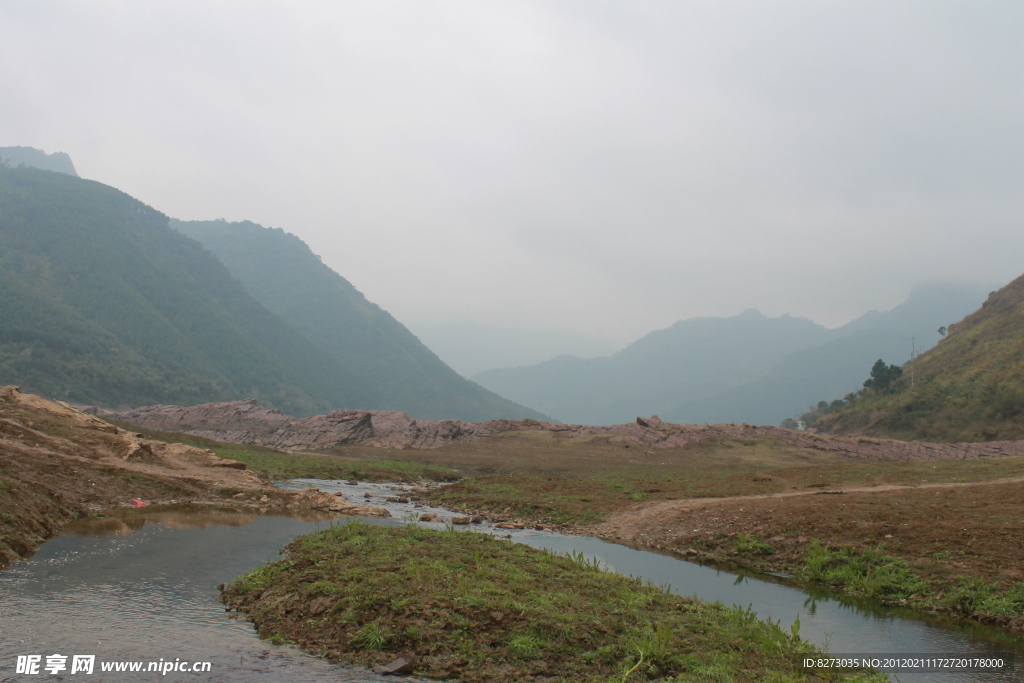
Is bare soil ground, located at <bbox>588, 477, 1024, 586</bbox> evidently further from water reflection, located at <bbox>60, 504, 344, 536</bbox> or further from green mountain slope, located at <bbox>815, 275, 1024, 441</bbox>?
green mountain slope, located at <bbox>815, 275, 1024, 441</bbox>

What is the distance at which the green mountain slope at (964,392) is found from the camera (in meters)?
64.4

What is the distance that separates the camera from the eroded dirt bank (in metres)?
16.7

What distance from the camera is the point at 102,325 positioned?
15275 cm

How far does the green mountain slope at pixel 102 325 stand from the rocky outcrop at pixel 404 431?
59.1 meters

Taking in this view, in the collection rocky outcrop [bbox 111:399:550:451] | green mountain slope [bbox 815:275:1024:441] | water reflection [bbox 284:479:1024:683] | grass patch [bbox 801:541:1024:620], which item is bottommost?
rocky outcrop [bbox 111:399:550:451]

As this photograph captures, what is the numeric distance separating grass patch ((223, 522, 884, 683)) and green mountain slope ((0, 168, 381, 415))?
133026 millimetres

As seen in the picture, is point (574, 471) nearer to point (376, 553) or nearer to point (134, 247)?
point (376, 553)

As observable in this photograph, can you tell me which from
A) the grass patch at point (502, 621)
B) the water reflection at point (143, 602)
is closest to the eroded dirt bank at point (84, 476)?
the water reflection at point (143, 602)

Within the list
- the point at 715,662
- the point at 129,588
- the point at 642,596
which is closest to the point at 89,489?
the point at 129,588

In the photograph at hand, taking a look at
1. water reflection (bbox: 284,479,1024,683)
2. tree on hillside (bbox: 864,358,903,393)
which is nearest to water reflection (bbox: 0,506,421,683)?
water reflection (bbox: 284,479,1024,683)

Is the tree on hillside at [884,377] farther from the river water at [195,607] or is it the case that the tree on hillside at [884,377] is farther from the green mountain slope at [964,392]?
the river water at [195,607]

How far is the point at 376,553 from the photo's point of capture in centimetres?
1474

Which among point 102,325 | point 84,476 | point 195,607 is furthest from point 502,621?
point 102,325

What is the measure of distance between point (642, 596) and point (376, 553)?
6.72m
